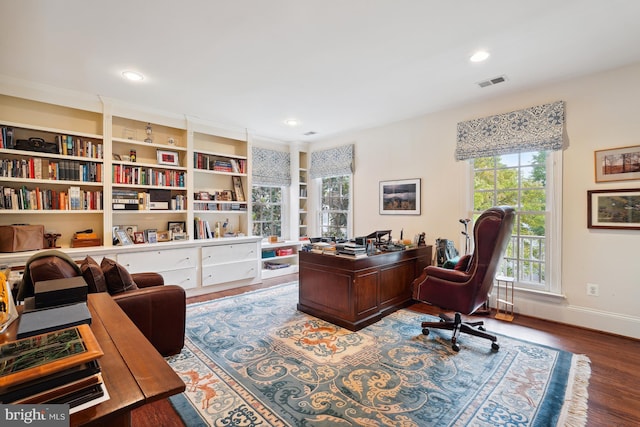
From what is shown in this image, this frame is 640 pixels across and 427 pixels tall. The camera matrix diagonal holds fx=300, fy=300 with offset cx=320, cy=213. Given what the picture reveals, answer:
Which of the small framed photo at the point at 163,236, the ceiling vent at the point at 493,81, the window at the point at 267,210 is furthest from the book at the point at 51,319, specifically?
the window at the point at 267,210

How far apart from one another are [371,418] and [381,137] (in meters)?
3.93

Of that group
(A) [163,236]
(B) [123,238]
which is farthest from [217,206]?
(B) [123,238]

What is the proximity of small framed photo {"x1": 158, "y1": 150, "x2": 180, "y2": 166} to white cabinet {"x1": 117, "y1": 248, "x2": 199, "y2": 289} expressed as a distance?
49.1 inches

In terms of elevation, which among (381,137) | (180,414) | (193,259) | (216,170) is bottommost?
(180,414)

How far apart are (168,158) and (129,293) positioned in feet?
8.34

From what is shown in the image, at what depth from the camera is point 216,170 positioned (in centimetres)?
474

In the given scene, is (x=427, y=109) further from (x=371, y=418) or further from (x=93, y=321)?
(x=93, y=321)

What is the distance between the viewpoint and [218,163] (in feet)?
15.7

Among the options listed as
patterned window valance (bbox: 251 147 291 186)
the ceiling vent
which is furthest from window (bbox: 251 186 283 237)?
the ceiling vent

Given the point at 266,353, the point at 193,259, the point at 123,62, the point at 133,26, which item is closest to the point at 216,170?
the point at 193,259

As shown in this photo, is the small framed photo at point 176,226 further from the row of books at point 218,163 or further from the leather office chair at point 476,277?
the leather office chair at point 476,277

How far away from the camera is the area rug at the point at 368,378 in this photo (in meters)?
1.80

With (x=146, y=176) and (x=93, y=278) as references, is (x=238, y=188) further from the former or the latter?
(x=93, y=278)

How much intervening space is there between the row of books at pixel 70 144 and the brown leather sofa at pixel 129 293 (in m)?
1.87
